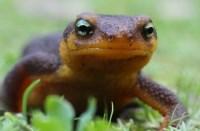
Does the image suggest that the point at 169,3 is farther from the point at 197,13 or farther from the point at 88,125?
the point at 88,125

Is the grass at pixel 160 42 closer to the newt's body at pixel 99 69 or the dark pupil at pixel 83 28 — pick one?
the newt's body at pixel 99 69

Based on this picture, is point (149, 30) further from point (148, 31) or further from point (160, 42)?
point (160, 42)

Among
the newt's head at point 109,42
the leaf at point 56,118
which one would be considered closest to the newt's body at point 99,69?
the newt's head at point 109,42

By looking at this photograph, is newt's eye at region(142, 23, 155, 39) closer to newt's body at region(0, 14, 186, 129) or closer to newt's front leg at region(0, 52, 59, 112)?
newt's body at region(0, 14, 186, 129)

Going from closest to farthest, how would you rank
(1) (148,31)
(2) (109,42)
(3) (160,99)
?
(2) (109,42) → (1) (148,31) → (3) (160,99)

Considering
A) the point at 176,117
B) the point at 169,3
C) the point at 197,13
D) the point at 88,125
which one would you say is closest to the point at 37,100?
the point at 176,117

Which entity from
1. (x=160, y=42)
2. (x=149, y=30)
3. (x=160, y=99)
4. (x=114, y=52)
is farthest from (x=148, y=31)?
(x=160, y=42)

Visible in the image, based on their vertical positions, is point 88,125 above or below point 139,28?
below

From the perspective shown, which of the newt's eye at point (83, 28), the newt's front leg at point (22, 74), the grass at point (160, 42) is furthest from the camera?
the grass at point (160, 42)
